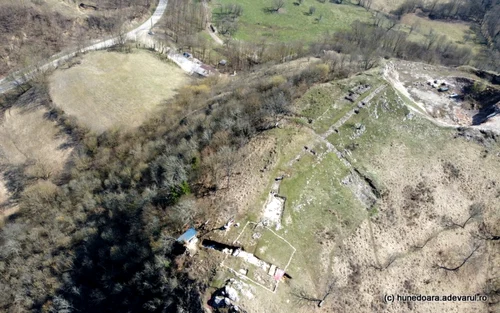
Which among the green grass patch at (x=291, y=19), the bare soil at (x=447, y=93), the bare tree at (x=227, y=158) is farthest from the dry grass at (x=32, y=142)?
the bare soil at (x=447, y=93)

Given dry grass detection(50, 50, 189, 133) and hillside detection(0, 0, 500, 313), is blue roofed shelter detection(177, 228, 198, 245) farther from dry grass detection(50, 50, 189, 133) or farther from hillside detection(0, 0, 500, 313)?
dry grass detection(50, 50, 189, 133)

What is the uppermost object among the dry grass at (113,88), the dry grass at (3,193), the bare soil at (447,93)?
the bare soil at (447,93)

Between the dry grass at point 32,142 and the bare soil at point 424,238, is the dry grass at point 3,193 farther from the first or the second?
the bare soil at point 424,238

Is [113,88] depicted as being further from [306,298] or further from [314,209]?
[306,298]

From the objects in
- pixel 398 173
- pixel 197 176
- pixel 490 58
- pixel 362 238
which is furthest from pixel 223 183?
pixel 490 58

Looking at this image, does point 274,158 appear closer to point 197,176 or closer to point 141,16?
point 197,176

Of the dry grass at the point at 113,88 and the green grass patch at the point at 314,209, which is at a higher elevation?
the green grass patch at the point at 314,209

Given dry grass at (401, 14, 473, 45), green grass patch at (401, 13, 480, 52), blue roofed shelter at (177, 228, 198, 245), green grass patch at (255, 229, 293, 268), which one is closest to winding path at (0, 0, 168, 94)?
blue roofed shelter at (177, 228, 198, 245)
